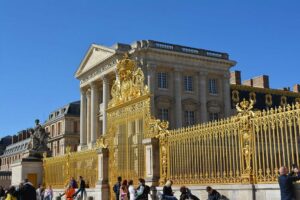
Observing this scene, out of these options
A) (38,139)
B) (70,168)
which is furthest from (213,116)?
(70,168)

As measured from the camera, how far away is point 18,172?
2475 cm

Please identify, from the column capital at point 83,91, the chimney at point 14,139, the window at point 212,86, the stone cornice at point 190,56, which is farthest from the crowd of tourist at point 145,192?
the chimney at point 14,139

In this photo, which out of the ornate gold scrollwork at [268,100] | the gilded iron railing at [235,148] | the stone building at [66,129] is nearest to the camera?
the gilded iron railing at [235,148]

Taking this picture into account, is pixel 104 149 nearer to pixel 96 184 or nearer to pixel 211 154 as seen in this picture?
pixel 96 184

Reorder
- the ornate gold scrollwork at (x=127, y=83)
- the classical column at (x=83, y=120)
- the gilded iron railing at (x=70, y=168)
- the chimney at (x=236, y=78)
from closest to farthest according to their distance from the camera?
the ornate gold scrollwork at (x=127, y=83), the gilded iron railing at (x=70, y=168), the classical column at (x=83, y=120), the chimney at (x=236, y=78)

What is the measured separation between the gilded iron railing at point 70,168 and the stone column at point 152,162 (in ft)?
13.9

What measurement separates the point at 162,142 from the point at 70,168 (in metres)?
8.01

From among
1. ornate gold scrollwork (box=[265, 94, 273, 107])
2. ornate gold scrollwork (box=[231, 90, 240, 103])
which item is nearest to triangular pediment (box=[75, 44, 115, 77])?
ornate gold scrollwork (box=[231, 90, 240, 103])

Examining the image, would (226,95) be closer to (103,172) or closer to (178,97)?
(178,97)

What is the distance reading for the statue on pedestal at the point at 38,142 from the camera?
A: 25.2 m

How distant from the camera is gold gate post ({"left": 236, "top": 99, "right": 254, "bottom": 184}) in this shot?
1165 centimetres

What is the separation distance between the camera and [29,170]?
81.6 feet

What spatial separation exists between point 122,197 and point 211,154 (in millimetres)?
3326

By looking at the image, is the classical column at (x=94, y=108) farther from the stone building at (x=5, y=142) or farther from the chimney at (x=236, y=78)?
the stone building at (x=5, y=142)
